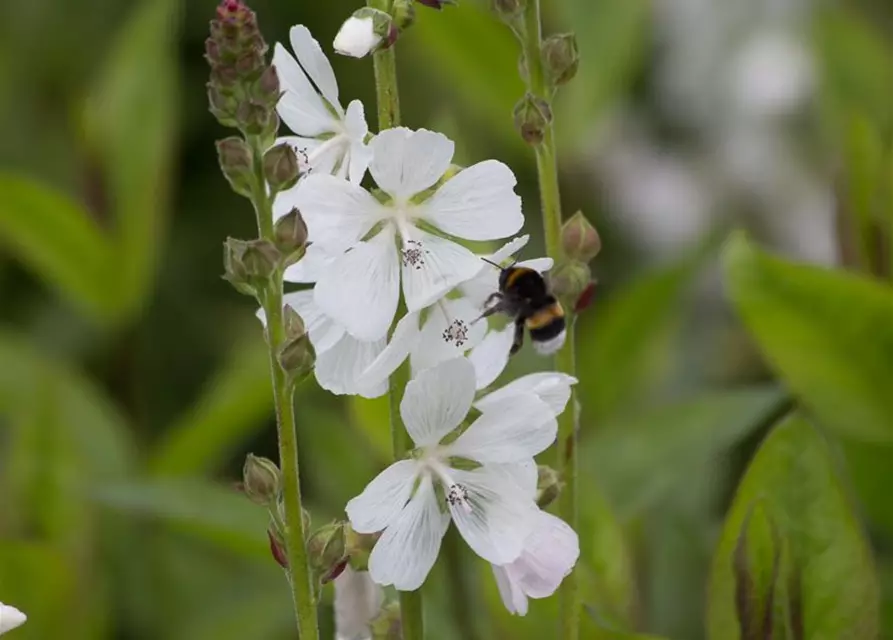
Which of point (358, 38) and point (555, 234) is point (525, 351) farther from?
point (358, 38)

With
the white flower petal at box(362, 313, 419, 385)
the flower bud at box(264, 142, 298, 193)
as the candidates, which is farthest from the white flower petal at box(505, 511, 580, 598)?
the flower bud at box(264, 142, 298, 193)

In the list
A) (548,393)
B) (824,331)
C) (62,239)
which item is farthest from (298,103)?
(62,239)

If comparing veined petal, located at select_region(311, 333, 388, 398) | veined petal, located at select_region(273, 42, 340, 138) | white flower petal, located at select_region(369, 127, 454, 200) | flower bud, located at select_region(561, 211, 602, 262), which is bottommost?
veined petal, located at select_region(311, 333, 388, 398)

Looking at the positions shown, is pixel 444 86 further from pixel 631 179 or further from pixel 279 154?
pixel 279 154

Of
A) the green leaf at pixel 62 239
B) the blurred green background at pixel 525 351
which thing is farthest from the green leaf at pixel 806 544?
the green leaf at pixel 62 239

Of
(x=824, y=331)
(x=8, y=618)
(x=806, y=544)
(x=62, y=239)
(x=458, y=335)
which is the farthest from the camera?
(x=62, y=239)

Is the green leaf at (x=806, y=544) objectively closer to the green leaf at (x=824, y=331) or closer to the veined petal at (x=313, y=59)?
the green leaf at (x=824, y=331)

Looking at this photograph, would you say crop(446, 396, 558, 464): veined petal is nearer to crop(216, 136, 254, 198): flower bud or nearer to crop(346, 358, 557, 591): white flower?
crop(346, 358, 557, 591): white flower
